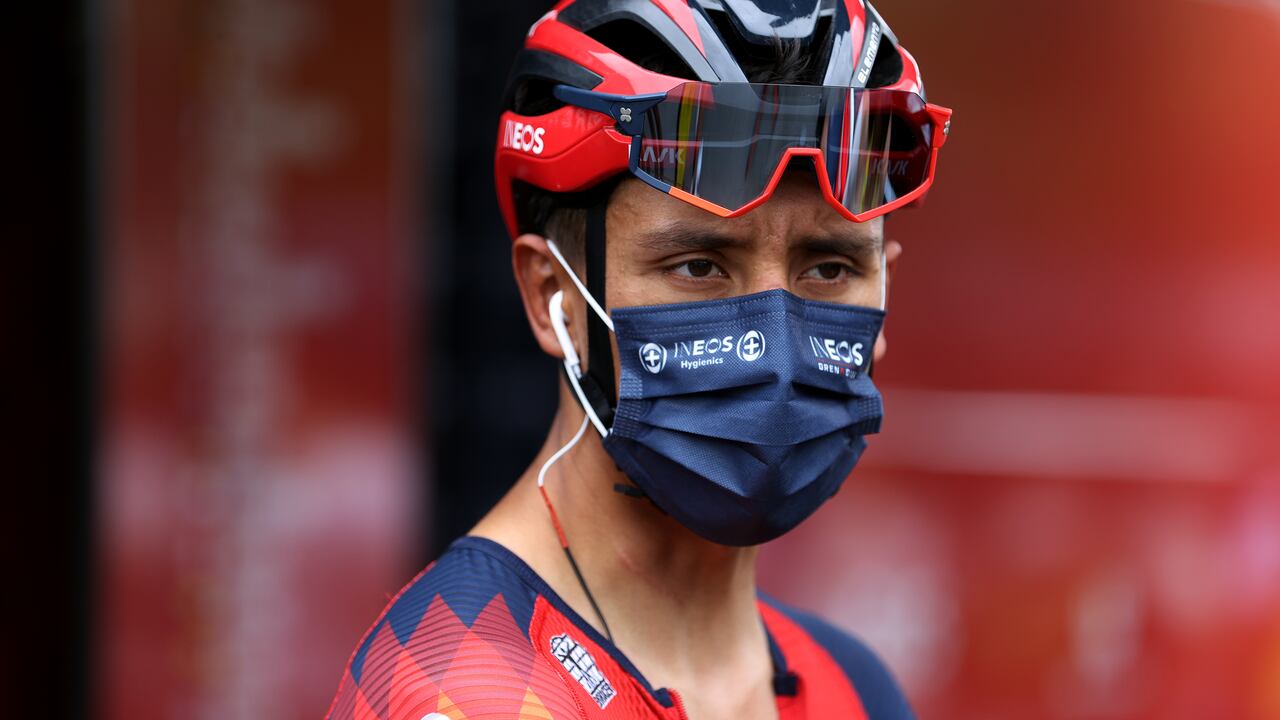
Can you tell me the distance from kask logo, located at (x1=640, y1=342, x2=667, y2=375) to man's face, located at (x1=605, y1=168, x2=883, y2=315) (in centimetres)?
7

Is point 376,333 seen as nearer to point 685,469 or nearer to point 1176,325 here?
point 1176,325

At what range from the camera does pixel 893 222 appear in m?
5.30

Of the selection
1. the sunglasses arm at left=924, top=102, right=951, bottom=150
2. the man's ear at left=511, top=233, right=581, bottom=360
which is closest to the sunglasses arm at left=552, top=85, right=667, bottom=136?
the man's ear at left=511, top=233, right=581, bottom=360

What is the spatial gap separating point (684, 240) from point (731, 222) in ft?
0.24

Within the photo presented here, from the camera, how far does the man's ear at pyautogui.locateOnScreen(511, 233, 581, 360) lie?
7.20 ft

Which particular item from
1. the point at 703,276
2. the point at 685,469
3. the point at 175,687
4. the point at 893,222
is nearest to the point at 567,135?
the point at 703,276

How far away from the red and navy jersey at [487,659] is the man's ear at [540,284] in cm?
36

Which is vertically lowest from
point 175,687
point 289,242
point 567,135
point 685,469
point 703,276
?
point 175,687

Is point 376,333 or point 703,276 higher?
point 703,276

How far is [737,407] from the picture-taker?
1999mm

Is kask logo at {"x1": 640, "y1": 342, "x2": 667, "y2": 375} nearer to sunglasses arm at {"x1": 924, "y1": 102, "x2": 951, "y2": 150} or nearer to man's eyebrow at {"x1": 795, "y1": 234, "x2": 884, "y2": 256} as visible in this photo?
man's eyebrow at {"x1": 795, "y1": 234, "x2": 884, "y2": 256}

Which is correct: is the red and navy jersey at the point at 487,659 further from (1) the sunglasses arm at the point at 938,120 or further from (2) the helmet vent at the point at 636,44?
(1) the sunglasses arm at the point at 938,120

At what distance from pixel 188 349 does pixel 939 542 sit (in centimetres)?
304

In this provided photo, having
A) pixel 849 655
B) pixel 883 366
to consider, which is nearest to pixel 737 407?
pixel 849 655
